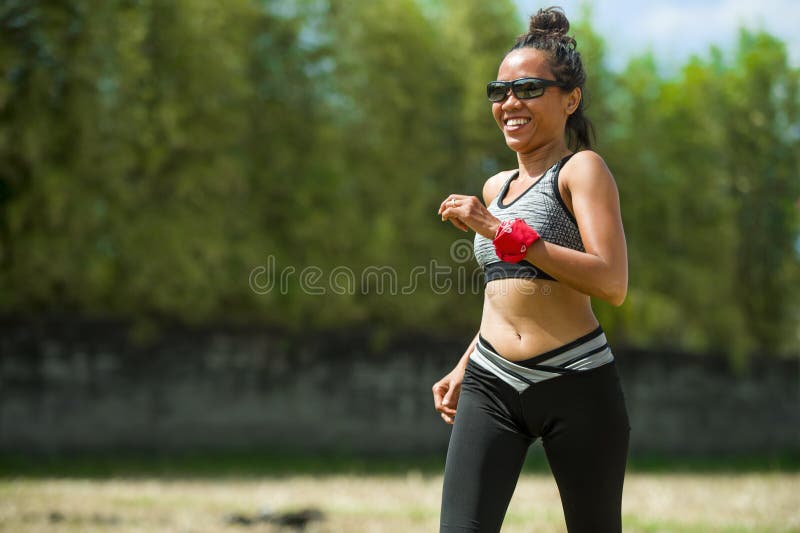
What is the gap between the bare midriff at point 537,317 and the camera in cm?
280

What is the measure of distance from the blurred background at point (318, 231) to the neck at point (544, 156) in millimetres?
8780

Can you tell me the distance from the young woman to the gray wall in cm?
950

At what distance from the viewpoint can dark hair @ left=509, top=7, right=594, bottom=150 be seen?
2.91m

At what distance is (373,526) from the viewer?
6.48 m

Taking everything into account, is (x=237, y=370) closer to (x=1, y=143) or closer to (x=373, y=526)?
(x=1, y=143)

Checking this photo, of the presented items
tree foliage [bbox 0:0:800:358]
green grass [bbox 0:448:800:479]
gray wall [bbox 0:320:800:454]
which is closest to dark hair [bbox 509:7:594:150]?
green grass [bbox 0:448:800:479]

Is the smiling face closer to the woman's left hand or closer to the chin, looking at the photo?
the chin

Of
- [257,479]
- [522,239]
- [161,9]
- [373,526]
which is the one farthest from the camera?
[161,9]

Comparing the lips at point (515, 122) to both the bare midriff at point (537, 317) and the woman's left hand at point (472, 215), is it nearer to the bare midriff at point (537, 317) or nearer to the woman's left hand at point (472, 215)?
the woman's left hand at point (472, 215)

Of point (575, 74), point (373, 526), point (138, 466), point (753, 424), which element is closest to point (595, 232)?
point (575, 74)

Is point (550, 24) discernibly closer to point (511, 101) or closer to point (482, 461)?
point (511, 101)

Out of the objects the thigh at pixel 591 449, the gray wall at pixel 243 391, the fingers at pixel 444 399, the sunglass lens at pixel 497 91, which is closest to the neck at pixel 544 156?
the sunglass lens at pixel 497 91

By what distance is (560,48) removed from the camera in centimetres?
291

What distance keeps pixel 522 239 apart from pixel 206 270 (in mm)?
9833
